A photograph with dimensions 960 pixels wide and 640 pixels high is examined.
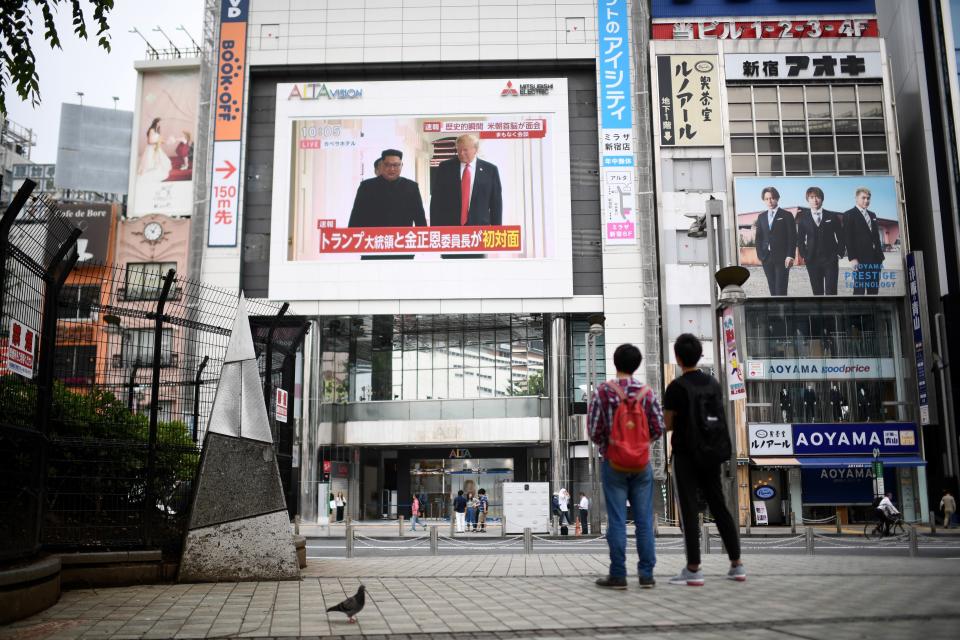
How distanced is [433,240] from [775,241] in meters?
15.7

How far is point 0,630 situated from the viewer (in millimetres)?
5562

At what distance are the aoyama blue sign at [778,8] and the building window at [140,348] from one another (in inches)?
1604

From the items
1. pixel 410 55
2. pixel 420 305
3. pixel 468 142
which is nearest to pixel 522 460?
pixel 420 305

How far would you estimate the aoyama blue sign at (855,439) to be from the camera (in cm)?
3728

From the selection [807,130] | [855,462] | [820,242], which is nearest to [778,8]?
[807,130]

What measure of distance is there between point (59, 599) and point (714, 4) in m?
44.3

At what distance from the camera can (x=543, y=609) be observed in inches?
223

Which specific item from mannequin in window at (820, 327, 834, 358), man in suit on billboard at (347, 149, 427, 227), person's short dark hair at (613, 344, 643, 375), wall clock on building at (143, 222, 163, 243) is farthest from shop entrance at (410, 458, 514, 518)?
person's short dark hair at (613, 344, 643, 375)

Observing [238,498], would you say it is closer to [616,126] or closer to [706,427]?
[706,427]

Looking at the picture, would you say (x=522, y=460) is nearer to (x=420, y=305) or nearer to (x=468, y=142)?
(x=420, y=305)

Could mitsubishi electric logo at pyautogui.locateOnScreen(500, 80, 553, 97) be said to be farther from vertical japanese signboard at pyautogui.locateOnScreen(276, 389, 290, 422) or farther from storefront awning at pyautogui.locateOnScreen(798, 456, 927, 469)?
vertical japanese signboard at pyautogui.locateOnScreen(276, 389, 290, 422)

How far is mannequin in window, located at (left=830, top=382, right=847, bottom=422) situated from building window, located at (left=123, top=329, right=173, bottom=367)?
34084 mm

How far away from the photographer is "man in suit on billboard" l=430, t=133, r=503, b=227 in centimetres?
4319

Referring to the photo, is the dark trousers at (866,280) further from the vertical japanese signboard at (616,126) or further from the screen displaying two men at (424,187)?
the screen displaying two men at (424,187)
